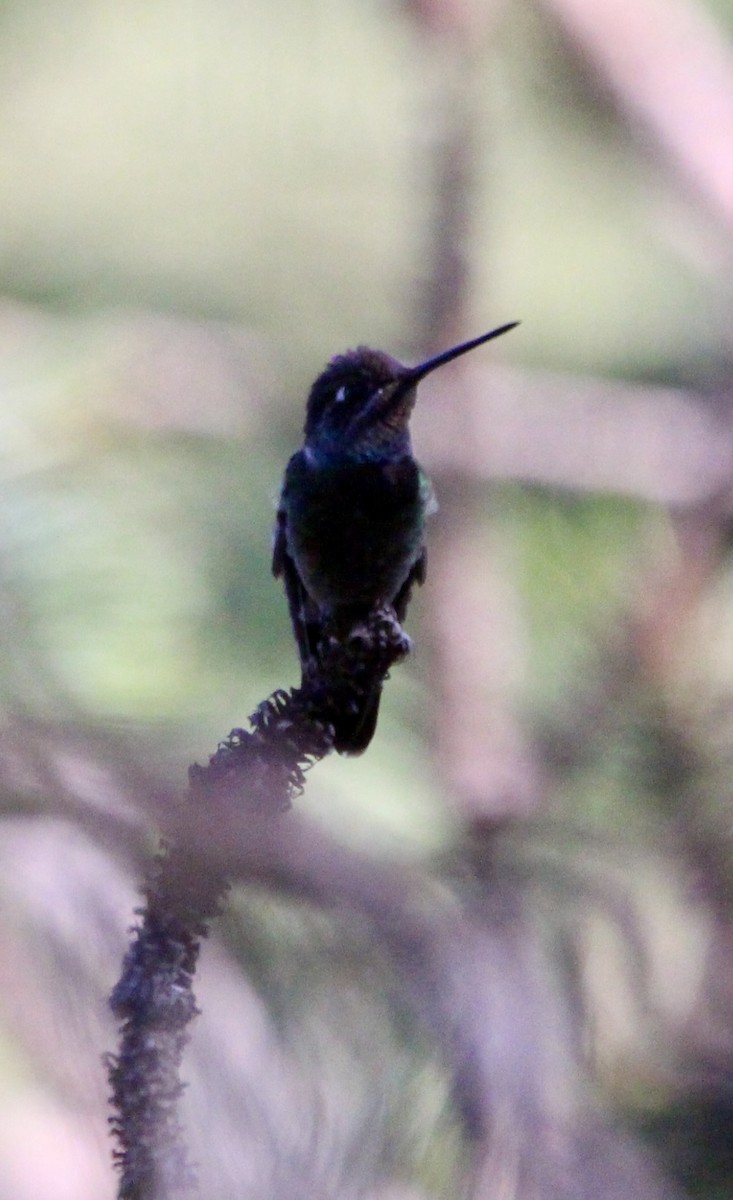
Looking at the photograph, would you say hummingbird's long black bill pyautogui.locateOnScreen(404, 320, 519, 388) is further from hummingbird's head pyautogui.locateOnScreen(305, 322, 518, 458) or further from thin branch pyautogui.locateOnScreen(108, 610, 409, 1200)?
thin branch pyautogui.locateOnScreen(108, 610, 409, 1200)

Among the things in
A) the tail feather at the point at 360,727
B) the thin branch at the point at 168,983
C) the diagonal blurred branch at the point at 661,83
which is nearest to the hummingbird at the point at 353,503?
the tail feather at the point at 360,727

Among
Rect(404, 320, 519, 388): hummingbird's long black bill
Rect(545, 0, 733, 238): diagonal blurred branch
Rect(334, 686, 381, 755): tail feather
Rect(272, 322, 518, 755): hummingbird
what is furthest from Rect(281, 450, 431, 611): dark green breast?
Rect(545, 0, 733, 238): diagonal blurred branch

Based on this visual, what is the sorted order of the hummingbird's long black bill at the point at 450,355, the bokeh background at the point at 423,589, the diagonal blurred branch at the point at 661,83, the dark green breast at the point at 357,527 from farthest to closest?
1. the diagonal blurred branch at the point at 661,83
2. the dark green breast at the point at 357,527
3. the hummingbird's long black bill at the point at 450,355
4. the bokeh background at the point at 423,589

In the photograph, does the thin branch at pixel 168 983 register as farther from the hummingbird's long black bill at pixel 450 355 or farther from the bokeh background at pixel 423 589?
the hummingbird's long black bill at pixel 450 355

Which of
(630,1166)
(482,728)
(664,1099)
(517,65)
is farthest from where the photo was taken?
(517,65)

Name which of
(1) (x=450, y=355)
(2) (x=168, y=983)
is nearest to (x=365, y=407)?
(1) (x=450, y=355)

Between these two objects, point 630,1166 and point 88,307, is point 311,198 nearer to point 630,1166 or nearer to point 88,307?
point 88,307

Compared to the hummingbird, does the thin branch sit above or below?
Result: below

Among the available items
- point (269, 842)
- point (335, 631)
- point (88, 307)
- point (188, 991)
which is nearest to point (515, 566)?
point (335, 631)
